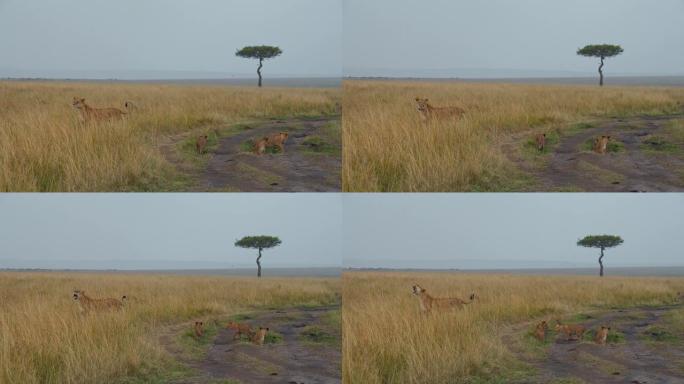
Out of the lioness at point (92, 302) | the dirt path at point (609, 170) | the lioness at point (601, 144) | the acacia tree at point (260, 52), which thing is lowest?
the lioness at point (92, 302)

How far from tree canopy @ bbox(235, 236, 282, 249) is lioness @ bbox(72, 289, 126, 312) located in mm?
1056

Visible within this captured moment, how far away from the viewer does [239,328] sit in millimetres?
5945

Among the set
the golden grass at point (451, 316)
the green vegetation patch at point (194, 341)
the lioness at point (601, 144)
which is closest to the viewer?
the golden grass at point (451, 316)

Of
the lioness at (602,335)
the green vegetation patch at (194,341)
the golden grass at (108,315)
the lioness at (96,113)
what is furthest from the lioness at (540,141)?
the lioness at (96,113)

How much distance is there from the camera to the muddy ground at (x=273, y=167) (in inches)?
227

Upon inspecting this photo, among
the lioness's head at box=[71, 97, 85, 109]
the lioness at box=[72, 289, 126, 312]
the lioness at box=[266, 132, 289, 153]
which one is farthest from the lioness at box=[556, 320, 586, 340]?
the lioness's head at box=[71, 97, 85, 109]

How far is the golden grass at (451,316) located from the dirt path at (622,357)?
5.7 inches

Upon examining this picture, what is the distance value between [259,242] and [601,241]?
105 inches

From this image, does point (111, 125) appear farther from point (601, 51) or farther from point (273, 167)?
point (601, 51)

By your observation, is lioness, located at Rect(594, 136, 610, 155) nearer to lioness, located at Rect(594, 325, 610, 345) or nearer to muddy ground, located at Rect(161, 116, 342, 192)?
lioness, located at Rect(594, 325, 610, 345)

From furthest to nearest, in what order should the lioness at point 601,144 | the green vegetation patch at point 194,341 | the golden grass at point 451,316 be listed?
the green vegetation patch at point 194,341 < the lioness at point 601,144 < the golden grass at point 451,316

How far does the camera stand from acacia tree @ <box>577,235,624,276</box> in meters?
5.73

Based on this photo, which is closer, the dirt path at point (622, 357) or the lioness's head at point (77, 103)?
the dirt path at point (622, 357)

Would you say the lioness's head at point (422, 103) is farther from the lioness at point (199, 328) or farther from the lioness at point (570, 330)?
the lioness at point (199, 328)
